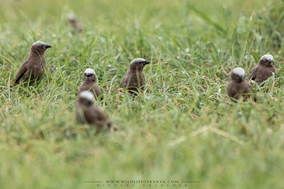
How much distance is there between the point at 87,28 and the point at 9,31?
1.60 m

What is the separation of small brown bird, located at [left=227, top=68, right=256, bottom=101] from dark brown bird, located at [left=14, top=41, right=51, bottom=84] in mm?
2770

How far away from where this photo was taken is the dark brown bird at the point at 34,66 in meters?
4.85

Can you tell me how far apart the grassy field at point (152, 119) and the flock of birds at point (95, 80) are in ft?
0.45

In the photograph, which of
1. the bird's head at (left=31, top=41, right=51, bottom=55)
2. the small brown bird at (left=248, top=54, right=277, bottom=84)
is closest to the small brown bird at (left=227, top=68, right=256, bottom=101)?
the small brown bird at (left=248, top=54, right=277, bottom=84)

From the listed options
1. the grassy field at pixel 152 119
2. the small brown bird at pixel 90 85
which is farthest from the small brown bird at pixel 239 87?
the small brown bird at pixel 90 85

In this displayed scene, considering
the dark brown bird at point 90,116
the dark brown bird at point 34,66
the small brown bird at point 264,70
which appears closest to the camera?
the dark brown bird at point 90,116

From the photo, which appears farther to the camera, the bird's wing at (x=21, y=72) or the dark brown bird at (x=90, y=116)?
the bird's wing at (x=21, y=72)

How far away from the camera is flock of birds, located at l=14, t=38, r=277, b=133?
3451 millimetres

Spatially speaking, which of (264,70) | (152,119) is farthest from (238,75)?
(152,119)

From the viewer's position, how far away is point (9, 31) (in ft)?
22.2

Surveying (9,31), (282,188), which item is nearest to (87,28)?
(9,31)

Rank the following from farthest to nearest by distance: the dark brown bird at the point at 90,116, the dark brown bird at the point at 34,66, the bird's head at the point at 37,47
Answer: the bird's head at the point at 37,47, the dark brown bird at the point at 34,66, the dark brown bird at the point at 90,116

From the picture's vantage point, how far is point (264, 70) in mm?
4512

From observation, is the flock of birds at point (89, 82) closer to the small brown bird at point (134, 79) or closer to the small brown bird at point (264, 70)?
the small brown bird at point (134, 79)
